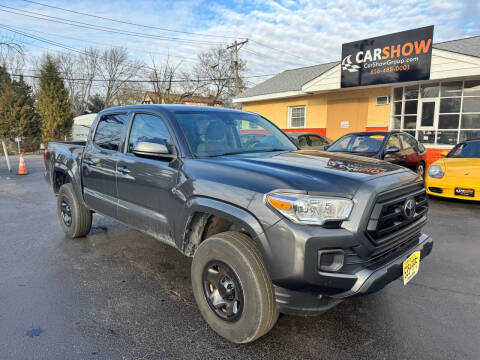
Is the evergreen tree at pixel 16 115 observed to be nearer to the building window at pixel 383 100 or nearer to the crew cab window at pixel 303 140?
the crew cab window at pixel 303 140

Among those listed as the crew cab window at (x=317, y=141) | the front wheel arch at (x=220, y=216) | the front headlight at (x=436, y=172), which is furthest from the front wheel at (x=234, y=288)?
the crew cab window at (x=317, y=141)

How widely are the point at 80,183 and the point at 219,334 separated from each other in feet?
9.55

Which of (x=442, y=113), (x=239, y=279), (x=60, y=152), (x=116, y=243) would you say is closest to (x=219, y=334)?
(x=239, y=279)

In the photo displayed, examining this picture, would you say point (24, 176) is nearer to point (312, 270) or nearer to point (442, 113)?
point (312, 270)

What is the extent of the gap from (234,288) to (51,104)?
28475mm

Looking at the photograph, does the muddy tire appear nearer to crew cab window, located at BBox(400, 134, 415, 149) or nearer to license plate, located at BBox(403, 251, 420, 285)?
license plate, located at BBox(403, 251, 420, 285)

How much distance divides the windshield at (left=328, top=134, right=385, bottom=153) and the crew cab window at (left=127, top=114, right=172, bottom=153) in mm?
5768

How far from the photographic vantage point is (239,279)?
2342 mm

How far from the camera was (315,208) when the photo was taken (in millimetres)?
2135

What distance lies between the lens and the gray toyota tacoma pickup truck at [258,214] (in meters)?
2.11

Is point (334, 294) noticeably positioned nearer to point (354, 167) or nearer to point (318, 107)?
point (354, 167)

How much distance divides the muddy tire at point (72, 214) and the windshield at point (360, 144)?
591 cm

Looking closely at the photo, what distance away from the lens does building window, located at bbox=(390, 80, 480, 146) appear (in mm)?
11906

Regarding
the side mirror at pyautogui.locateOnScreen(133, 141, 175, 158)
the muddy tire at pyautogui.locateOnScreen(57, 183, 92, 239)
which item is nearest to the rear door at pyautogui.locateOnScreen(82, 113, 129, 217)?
the muddy tire at pyautogui.locateOnScreen(57, 183, 92, 239)
